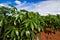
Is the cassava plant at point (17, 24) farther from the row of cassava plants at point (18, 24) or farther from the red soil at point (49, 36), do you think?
the red soil at point (49, 36)

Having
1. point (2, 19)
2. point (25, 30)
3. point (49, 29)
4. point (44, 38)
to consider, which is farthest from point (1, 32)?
point (49, 29)

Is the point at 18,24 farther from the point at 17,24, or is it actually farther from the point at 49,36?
the point at 49,36

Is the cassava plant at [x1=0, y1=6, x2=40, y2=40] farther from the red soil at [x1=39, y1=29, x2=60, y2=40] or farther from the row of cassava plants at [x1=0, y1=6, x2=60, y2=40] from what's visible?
the red soil at [x1=39, y1=29, x2=60, y2=40]

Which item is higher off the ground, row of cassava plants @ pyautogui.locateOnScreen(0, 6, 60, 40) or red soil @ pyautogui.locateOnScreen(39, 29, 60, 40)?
row of cassava plants @ pyautogui.locateOnScreen(0, 6, 60, 40)

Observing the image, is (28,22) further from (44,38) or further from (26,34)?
(44,38)

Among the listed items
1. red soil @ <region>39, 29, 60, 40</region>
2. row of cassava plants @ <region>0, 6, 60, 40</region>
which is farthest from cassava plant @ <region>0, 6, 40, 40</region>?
red soil @ <region>39, 29, 60, 40</region>

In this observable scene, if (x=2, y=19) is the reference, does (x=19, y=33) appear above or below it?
below

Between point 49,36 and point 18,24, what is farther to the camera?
point 49,36

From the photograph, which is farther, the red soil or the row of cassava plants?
the red soil

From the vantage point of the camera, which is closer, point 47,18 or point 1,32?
point 1,32

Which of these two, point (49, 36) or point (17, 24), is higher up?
point (17, 24)

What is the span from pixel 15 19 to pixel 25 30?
26 cm

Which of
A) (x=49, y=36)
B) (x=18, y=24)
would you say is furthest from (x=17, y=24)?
(x=49, y=36)

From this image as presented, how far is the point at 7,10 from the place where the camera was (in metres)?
3.28
